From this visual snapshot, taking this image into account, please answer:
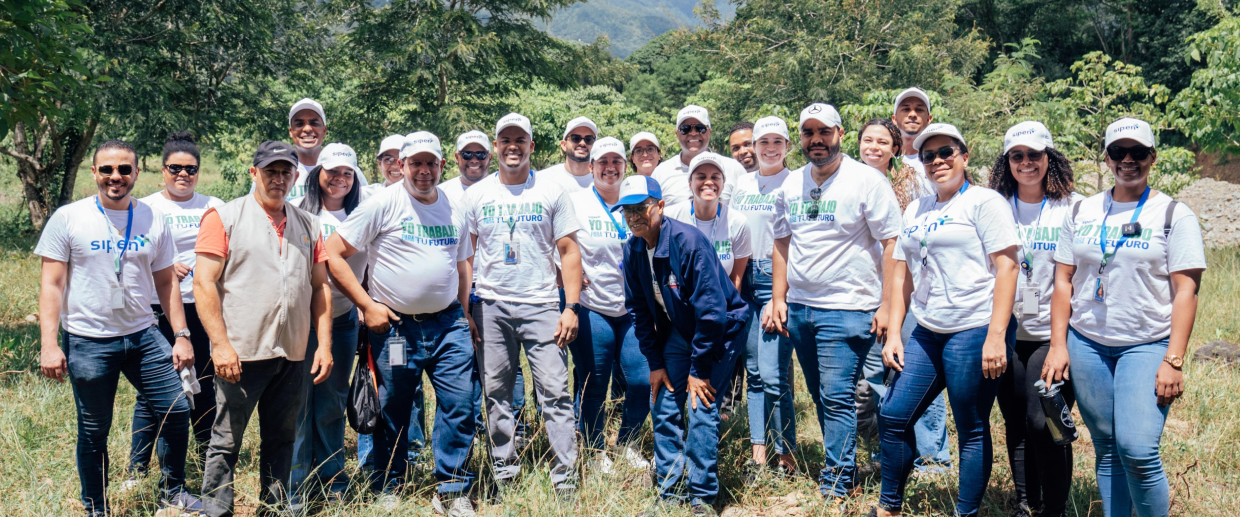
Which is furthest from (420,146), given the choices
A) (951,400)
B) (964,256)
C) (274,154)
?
(951,400)

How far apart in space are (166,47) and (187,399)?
12.7 metres

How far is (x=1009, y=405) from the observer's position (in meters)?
3.93

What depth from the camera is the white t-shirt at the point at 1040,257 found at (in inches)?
153

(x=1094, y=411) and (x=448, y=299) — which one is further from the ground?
(x=448, y=299)

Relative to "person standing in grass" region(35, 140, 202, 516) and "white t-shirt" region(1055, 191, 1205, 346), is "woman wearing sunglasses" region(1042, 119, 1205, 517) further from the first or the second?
"person standing in grass" region(35, 140, 202, 516)

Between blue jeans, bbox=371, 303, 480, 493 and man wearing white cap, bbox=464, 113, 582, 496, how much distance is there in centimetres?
19

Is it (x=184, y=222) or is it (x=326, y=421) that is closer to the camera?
(x=326, y=421)

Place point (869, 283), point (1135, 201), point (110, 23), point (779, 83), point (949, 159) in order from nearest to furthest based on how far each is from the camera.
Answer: point (1135, 201) → point (949, 159) → point (869, 283) → point (110, 23) → point (779, 83)

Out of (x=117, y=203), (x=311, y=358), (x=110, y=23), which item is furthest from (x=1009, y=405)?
(x=110, y=23)

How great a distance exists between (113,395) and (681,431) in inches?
114

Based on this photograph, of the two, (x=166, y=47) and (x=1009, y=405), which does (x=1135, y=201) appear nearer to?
(x=1009, y=405)

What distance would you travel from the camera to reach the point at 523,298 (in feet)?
14.9

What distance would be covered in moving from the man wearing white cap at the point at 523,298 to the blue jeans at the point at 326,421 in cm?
78

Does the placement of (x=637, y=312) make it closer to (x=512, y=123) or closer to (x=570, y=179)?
(x=512, y=123)
